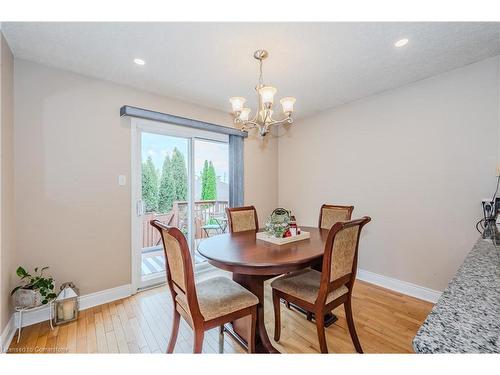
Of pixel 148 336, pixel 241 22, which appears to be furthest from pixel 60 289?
pixel 241 22

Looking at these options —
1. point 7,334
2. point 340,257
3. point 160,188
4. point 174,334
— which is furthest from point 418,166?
point 7,334

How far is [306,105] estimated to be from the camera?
10.5 feet

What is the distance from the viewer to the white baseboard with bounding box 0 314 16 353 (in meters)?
1.70

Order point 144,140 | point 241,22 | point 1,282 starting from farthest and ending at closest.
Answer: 1. point 144,140
2. point 1,282
3. point 241,22

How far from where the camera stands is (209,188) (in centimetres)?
354

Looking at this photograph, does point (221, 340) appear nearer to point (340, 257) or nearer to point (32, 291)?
point (340, 257)

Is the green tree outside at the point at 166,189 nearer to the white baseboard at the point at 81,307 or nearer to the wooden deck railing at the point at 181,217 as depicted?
the wooden deck railing at the point at 181,217

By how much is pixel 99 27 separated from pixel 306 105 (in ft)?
8.24

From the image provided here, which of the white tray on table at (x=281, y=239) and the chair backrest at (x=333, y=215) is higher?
the chair backrest at (x=333, y=215)

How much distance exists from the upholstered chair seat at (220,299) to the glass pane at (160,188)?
5.31 feet

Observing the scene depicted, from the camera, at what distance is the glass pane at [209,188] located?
3355 mm

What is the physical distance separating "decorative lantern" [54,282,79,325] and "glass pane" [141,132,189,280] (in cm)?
80

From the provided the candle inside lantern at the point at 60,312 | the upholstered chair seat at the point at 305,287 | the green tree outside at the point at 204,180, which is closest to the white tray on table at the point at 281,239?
the upholstered chair seat at the point at 305,287
